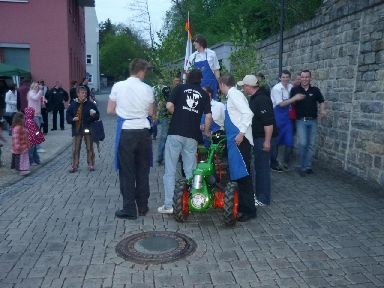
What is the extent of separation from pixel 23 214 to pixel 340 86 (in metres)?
6.22

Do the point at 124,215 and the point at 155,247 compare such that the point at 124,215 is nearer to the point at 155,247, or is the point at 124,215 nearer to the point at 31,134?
the point at 155,247

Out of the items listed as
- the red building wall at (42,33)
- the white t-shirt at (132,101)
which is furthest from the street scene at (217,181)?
the red building wall at (42,33)

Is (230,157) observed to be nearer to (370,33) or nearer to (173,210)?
(173,210)

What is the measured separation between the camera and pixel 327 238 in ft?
16.7

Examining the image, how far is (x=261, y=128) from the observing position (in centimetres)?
604

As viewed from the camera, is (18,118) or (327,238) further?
(18,118)

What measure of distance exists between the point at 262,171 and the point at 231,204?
3.56 feet

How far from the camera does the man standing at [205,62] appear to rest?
776cm

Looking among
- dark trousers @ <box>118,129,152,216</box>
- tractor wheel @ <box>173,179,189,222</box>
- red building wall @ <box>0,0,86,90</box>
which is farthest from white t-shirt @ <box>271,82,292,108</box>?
red building wall @ <box>0,0,86,90</box>

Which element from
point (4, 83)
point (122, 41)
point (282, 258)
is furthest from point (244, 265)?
point (122, 41)

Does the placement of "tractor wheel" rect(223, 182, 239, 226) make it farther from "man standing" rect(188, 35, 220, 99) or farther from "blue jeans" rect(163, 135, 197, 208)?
"man standing" rect(188, 35, 220, 99)

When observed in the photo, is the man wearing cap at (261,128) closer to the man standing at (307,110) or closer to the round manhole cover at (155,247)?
the round manhole cover at (155,247)

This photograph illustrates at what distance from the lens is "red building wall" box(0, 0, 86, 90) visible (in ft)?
73.8

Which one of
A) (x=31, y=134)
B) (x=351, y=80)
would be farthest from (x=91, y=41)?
(x=351, y=80)
